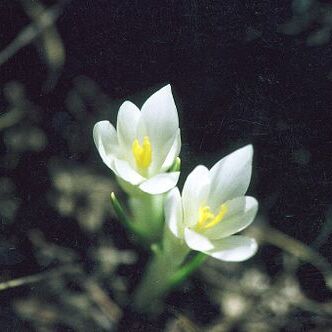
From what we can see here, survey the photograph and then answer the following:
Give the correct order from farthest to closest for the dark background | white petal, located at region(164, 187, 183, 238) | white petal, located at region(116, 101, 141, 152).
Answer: the dark background < white petal, located at region(116, 101, 141, 152) < white petal, located at region(164, 187, 183, 238)

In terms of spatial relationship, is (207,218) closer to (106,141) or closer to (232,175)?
(232,175)

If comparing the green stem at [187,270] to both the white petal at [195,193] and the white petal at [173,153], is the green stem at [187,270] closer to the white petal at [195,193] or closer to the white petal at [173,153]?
the white petal at [195,193]

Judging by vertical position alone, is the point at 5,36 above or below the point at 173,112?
above

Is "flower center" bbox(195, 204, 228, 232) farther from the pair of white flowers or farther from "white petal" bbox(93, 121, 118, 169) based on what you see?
"white petal" bbox(93, 121, 118, 169)

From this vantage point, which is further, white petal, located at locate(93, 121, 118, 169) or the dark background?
the dark background

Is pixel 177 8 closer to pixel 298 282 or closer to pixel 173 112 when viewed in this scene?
pixel 173 112

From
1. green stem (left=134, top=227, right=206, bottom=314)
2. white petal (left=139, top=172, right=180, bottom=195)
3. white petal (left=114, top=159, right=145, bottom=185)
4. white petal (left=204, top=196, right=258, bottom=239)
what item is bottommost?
green stem (left=134, top=227, right=206, bottom=314)

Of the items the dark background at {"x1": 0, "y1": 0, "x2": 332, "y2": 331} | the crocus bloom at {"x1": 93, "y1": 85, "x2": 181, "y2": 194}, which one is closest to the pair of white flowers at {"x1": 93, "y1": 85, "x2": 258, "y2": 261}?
the crocus bloom at {"x1": 93, "y1": 85, "x2": 181, "y2": 194}

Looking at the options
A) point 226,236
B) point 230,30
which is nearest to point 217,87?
point 230,30
